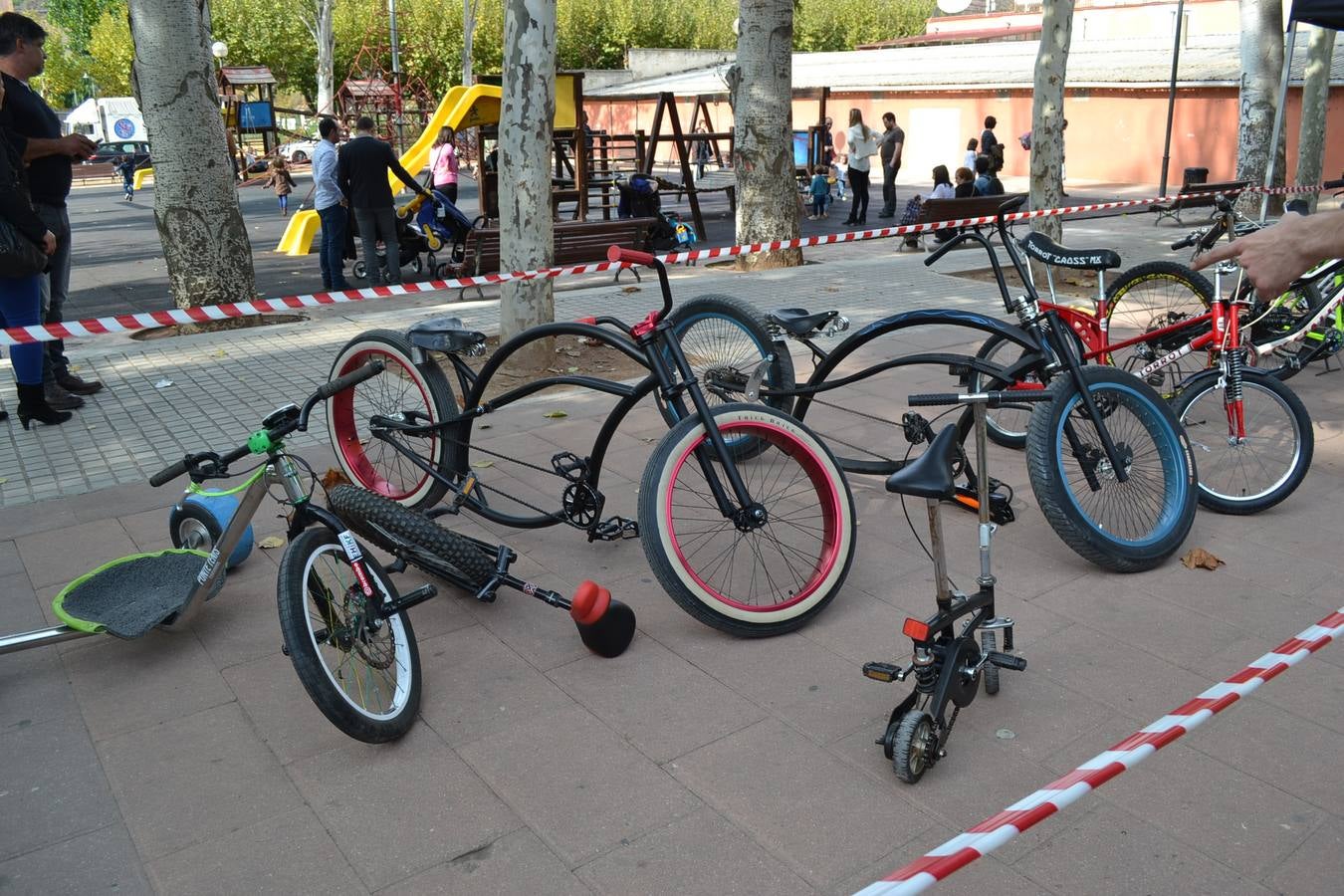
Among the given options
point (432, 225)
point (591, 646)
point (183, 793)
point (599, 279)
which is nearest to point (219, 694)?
point (183, 793)

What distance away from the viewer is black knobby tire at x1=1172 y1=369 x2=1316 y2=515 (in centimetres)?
478

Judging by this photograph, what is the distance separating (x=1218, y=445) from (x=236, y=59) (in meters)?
57.0

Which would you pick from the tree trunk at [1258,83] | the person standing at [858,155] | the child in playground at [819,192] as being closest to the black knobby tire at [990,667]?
the tree trunk at [1258,83]

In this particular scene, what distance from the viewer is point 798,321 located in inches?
185

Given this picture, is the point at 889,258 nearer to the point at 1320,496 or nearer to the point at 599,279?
the point at 599,279

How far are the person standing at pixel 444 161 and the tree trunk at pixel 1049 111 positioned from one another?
A: 7905 millimetres

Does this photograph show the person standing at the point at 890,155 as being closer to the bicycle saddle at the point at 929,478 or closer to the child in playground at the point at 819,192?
the child in playground at the point at 819,192

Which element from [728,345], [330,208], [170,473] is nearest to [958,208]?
[330,208]

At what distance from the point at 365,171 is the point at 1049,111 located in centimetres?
649

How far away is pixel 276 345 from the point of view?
8.84m

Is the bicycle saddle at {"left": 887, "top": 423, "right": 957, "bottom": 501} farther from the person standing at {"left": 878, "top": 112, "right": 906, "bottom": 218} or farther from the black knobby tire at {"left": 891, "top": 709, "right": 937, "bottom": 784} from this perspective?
the person standing at {"left": 878, "top": 112, "right": 906, "bottom": 218}

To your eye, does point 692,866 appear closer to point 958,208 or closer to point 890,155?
point 958,208

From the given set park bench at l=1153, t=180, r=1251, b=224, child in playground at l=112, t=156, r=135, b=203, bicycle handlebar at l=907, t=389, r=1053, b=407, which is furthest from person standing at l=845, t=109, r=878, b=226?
child in playground at l=112, t=156, r=135, b=203

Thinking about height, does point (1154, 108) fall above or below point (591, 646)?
above
